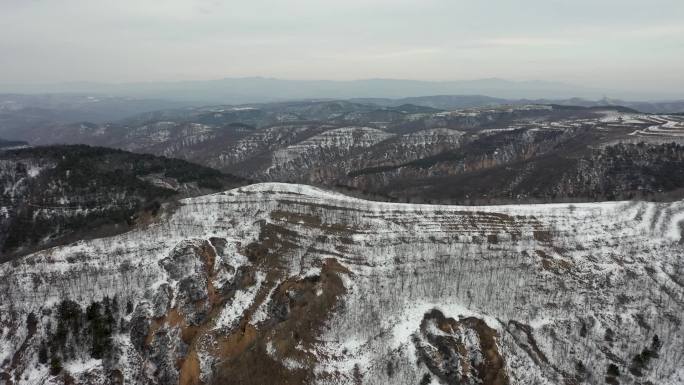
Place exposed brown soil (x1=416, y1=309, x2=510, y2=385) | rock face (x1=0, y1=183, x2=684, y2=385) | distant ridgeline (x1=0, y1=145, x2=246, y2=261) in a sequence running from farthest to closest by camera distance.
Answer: distant ridgeline (x1=0, y1=145, x2=246, y2=261)
rock face (x1=0, y1=183, x2=684, y2=385)
exposed brown soil (x1=416, y1=309, x2=510, y2=385)

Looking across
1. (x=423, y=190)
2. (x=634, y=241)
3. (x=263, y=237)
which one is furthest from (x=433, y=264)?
(x=423, y=190)

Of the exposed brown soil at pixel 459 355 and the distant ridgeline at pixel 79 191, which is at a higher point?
the distant ridgeline at pixel 79 191

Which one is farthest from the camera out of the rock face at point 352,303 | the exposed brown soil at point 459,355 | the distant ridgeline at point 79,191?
the distant ridgeline at point 79,191

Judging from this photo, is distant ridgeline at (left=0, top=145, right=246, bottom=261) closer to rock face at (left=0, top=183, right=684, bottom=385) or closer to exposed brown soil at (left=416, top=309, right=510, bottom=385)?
rock face at (left=0, top=183, right=684, bottom=385)

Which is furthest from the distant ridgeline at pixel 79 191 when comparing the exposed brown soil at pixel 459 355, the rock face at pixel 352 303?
the exposed brown soil at pixel 459 355

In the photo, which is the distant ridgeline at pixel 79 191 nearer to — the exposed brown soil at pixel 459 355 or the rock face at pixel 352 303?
the rock face at pixel 352 303

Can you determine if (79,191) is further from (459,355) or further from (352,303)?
(459,355)

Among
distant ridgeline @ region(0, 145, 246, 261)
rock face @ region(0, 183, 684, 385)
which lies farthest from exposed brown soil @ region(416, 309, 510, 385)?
distant ridgeline @ region(0, 145, 246, 261)
